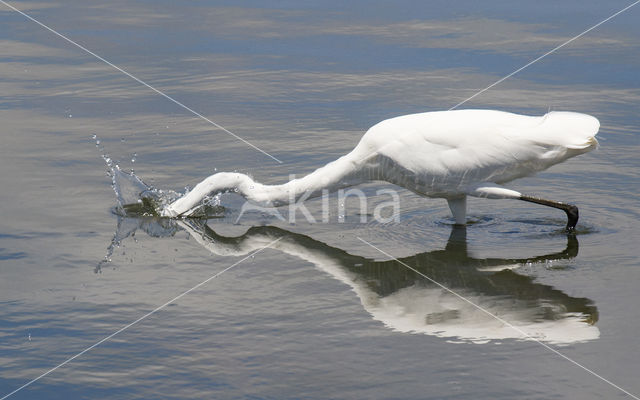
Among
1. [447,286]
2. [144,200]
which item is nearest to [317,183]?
[144,200]

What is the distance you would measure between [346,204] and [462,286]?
287 centimetres

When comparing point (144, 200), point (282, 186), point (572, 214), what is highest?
point (282, 186)

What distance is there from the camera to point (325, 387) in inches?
314

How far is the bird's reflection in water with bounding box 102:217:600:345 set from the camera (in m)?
9.05

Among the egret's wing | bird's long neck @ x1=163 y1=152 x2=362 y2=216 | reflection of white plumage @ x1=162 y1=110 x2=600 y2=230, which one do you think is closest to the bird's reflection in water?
bird's long neck @ x1=163 y1=152 x2=362 y2=216

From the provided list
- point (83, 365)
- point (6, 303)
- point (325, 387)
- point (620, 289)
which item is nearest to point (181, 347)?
point (83, 365)

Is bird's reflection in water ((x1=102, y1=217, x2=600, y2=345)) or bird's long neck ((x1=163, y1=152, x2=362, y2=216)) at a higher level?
bird's long neck ((x1=163, y1=152, x2=362, y2=216))

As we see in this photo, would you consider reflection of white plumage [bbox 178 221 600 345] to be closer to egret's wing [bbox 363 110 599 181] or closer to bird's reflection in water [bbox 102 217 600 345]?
bird's reflection in water [bbox 102 217 600 345]

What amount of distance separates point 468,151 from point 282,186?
214 cm

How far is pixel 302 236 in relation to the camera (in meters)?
11.8

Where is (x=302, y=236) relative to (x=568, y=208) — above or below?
below

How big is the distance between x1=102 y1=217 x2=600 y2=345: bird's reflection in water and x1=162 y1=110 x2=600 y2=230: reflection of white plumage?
592 mm

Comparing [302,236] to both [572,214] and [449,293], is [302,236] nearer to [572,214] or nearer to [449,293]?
[449,293]

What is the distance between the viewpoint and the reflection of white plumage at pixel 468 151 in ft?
37.3
